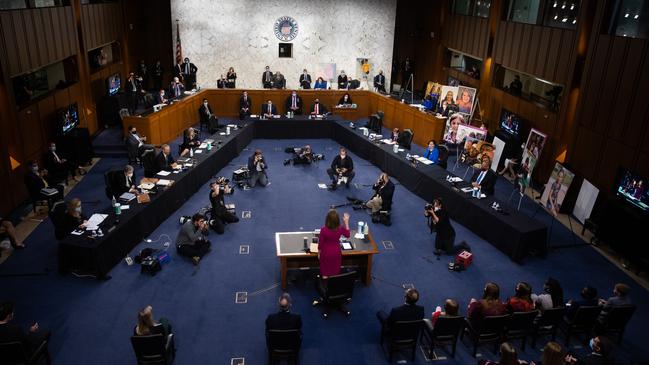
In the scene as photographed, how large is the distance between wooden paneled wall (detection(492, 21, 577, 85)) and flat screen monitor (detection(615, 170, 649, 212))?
11.6 feet

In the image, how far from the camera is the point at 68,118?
1455cm

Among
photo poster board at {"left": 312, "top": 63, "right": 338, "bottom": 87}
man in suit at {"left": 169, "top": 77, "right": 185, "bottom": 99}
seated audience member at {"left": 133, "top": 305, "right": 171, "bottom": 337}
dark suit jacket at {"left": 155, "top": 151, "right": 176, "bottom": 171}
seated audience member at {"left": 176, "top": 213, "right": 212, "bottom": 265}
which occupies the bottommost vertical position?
seated audience member at {"left": 176, "top": 213, "right": 212, "bottom": 265}

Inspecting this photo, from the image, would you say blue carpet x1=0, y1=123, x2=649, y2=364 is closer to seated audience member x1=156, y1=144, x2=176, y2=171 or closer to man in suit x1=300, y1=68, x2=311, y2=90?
seated audience member x1=156, y1=144, x2=176, y2=171

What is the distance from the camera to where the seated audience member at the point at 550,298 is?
24.9 ft

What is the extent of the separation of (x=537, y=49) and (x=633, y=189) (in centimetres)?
585

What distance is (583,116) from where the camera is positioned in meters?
12.5

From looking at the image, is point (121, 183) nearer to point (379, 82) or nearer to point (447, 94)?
point (447, 94)

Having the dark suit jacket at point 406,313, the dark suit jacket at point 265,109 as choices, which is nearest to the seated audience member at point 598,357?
the dark suit jacket at point 406,313

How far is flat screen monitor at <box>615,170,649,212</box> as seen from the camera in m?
10.3

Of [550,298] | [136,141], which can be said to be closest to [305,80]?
[136,141]

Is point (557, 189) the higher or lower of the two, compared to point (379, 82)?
lower

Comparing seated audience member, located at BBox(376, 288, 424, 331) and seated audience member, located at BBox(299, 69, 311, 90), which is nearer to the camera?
seated audience member, located at BBox(376, 288, 424, 331)

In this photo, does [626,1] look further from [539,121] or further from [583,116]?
[539,121]

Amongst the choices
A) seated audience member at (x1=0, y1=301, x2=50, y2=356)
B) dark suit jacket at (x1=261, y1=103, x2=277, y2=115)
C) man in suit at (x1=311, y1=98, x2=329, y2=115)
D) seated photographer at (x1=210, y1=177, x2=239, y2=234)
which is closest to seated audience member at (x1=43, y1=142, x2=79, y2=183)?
seated photographer at (x1=210, y1=177, x2=239, y2=234)
